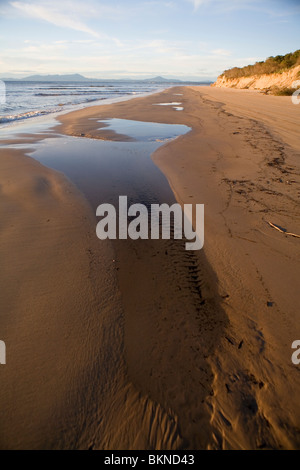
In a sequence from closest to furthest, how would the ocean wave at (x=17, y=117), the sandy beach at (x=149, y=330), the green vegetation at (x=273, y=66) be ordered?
the sandy beach at (x=149, y=330) < the ocean wave at (x=17, y=117) < the green vegetation at (x=273, y=66)

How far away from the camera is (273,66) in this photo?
3188 cm

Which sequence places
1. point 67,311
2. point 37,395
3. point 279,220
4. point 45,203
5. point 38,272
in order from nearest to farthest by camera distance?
point 37,395
point 67,311
point 38,272
point 279,220
point 45,203

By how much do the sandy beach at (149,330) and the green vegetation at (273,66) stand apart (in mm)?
33417

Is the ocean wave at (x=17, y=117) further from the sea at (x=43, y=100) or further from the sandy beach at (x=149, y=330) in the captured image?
the sandy beach at (x=149, y=330)

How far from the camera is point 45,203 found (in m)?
4.41

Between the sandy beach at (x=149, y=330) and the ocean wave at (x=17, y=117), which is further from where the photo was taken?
the ocean wave at (x=17, y=117)

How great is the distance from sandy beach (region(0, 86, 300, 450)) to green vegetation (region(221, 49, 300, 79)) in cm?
3342

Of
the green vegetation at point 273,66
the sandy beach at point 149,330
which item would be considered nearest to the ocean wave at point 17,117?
the sandy beach at point 149,330

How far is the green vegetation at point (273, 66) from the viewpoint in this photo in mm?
27656

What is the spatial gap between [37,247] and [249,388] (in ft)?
9.74

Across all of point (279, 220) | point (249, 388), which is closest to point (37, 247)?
point (249, 388)

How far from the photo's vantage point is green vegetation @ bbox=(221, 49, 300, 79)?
2766cm

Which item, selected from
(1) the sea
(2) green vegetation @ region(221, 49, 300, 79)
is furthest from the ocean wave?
(2) green vegetation @ region(221, 49, 300, 79)

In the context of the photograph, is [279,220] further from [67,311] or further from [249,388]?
[67,311]
